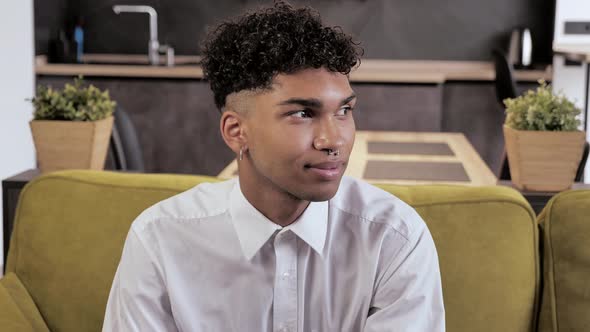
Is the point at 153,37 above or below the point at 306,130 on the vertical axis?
above

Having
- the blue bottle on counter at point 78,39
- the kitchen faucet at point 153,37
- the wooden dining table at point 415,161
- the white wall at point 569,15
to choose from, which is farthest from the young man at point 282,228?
the white wall at point 569,15

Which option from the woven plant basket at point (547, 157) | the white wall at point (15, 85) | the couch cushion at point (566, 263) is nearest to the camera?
the couch cushion at point (566, 263)

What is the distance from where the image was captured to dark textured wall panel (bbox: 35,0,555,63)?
6090mm

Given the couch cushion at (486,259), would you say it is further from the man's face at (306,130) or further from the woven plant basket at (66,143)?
the woven plant basket at (66,143)

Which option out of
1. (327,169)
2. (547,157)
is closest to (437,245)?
(327,169)

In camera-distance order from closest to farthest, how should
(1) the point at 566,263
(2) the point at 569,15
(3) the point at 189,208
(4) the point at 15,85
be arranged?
1. (3) the point at 189,208
2. (1) the point at 566,263
3. (4) the point at 15,85
4. (2) the point at 569,15

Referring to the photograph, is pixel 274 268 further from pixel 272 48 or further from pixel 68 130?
pixel 68 130

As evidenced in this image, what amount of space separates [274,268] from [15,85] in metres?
3.82

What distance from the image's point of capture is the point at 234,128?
149 cm

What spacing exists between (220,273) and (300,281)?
0.15 meters

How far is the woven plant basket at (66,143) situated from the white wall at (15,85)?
2546 millimetres

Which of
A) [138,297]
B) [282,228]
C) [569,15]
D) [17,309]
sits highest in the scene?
[569,15]

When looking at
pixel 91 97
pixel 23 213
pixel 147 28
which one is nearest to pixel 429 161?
pixel 91 97

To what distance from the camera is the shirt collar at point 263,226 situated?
5.03 feet
